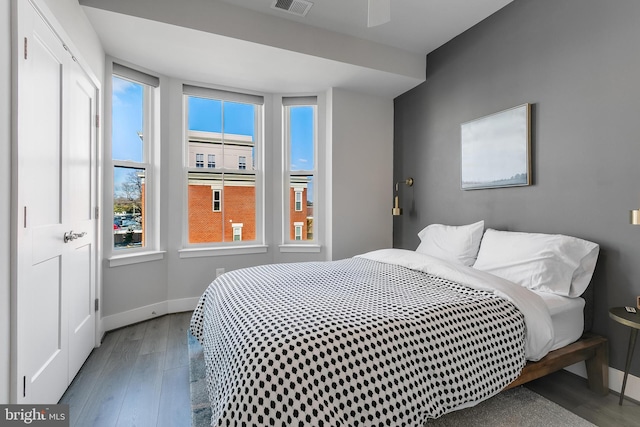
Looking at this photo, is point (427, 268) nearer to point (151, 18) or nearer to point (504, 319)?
point (504, 319)

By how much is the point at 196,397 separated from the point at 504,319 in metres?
1.75

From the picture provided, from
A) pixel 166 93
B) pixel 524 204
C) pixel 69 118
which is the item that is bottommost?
pixel 524 204

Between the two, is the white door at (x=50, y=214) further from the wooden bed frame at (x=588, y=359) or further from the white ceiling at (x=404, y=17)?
the wooden bed frame at (x=588, y=359)

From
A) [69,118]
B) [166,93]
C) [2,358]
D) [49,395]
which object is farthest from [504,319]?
[166,93]

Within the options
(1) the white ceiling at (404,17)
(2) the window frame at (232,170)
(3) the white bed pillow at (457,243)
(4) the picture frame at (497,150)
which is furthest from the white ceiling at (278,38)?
(3) the white bed pillow at (457,243)

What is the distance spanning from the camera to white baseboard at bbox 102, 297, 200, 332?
2752 millimetres

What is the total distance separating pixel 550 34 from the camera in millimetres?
2209

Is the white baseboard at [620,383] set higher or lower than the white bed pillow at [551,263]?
lower

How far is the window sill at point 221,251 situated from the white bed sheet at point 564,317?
2694mm

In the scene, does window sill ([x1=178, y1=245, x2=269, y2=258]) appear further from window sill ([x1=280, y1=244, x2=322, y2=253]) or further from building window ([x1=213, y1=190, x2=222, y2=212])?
building window ([x1=213, y1=190, x2=222, y2=212])

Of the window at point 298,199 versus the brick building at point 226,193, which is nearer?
the brick building at point 226,193

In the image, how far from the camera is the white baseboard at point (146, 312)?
9.03 ft

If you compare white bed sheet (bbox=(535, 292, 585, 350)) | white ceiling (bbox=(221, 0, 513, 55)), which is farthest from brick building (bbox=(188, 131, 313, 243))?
white bed sheet (bbox=(535, 292, 585, 350))

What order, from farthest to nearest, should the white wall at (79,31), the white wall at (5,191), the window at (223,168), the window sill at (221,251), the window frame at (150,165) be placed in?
the window at (223,168) < the window sill at (221,251) < the window frame at (150,165) < the white wall at (79,31) < the white wall at (5,191)
